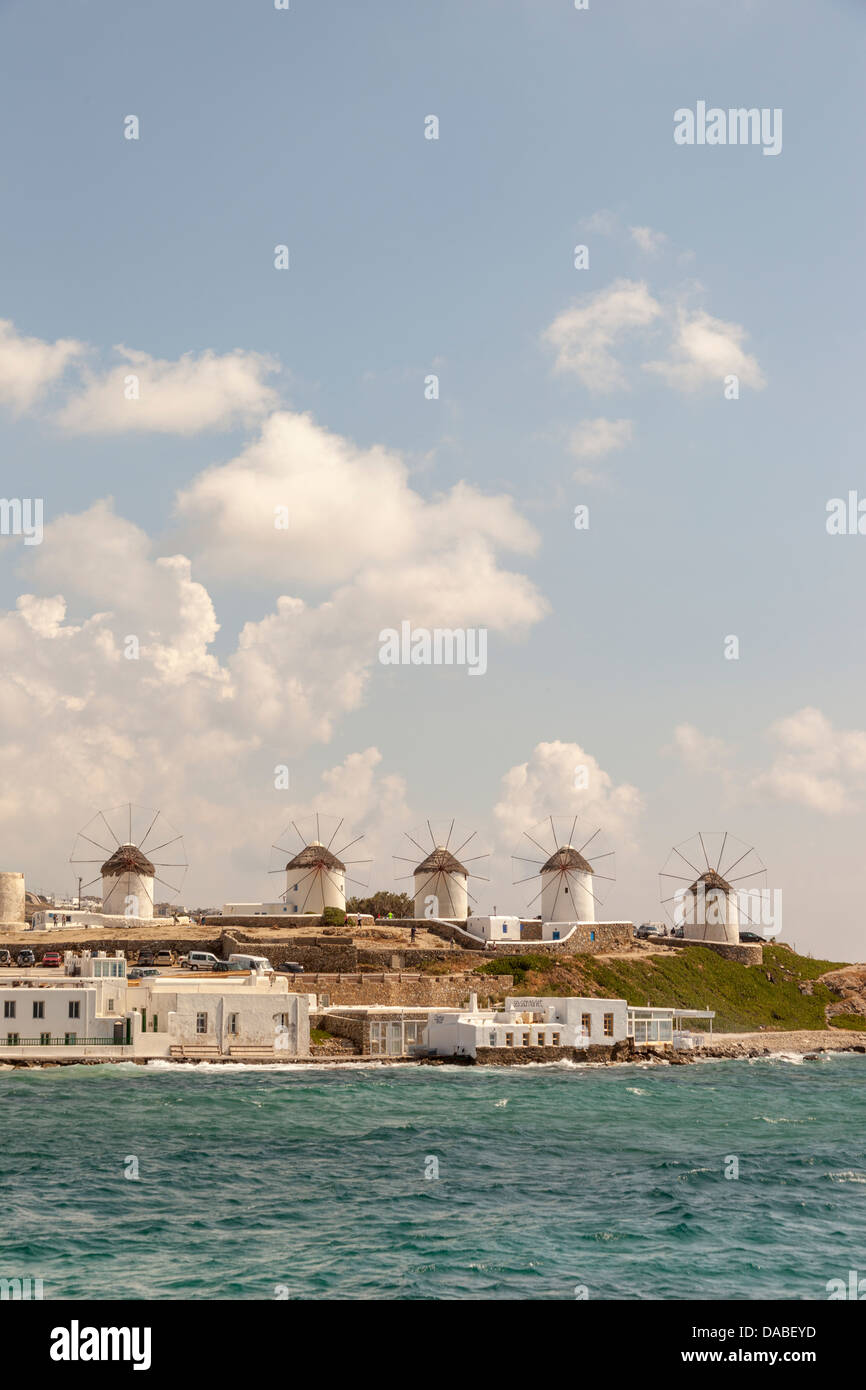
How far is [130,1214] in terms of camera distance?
33.5 meters

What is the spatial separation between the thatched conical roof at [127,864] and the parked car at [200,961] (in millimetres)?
24858

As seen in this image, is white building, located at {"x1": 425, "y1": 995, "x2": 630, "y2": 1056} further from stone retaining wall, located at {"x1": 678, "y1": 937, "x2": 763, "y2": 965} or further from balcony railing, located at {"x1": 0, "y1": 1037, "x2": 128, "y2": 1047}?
stone retaining wall, located at {"x1": 678, "y1": 937, "x2": 763, "y2": 965}

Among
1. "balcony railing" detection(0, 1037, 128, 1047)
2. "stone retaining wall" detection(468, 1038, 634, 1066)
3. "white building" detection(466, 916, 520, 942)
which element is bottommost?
"stone retaining wall" detection(468, 1038, 634, 1066)

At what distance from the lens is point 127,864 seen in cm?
10762

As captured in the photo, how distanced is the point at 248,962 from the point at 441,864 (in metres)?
Answer: 34.8

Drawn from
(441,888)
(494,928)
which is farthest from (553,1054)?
(441,888)

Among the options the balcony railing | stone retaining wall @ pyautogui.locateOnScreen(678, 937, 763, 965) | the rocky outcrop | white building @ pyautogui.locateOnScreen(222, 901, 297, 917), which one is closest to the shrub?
white building @ pyautogui.locateOnScreen(222, 901, 297, 917)

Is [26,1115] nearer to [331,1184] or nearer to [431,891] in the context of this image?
[331,1184]

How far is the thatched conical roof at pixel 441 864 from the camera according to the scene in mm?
112125

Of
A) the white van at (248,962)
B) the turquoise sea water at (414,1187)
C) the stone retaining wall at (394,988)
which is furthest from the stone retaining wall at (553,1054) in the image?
the white van at (248,962)

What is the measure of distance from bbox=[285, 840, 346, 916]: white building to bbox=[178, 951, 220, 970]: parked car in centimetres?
2246

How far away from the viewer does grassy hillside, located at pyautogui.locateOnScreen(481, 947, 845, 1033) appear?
90.2 m
